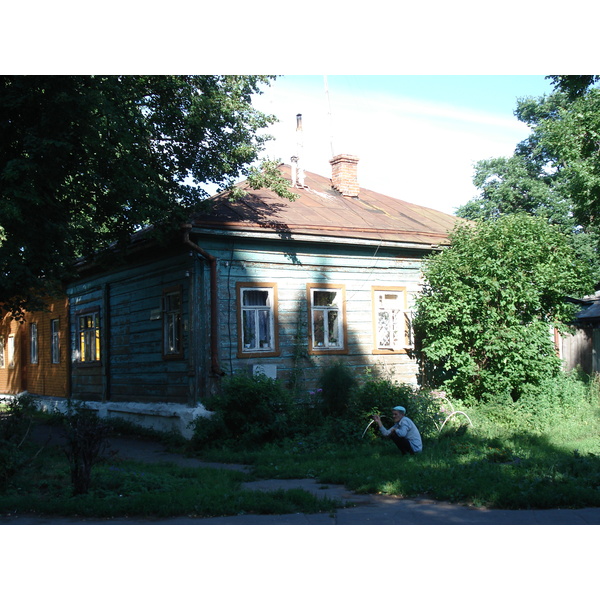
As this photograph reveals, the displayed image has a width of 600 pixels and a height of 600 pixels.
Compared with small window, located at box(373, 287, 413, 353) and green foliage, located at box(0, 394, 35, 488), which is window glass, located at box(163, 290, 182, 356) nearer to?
green foliage, located at box(0, 394, 35, 488)

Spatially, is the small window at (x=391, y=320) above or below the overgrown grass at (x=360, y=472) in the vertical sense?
above

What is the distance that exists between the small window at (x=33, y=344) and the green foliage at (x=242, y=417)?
14.1 metres

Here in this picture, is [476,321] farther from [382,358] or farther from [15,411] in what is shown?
[15,411]

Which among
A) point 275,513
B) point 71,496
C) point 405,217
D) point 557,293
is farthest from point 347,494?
point 405,217

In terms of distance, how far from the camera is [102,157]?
1099 centimetres

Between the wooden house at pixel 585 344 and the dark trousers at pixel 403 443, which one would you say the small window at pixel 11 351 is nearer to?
the wooden house at pixel 585 344

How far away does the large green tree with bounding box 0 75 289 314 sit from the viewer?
32.1 feet

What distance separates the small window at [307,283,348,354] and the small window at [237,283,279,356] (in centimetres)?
99

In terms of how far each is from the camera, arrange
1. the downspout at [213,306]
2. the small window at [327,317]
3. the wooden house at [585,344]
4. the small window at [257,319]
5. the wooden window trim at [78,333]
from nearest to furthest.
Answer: the downspout at [213,306] → the small window at [257,319] → the small window at [327,317] → the wooden window trim at [78,333] → the wooden house at [585,344]

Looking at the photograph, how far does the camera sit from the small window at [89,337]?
18.8 meters

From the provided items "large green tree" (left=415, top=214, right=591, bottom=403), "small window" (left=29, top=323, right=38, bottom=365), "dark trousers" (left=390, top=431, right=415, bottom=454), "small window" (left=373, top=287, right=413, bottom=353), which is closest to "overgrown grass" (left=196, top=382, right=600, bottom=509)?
"dark trousers" (left=390, top=431, right=415, bottom=454)

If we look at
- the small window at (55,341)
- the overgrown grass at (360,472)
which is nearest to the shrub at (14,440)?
the overgrown grass at (360,472)

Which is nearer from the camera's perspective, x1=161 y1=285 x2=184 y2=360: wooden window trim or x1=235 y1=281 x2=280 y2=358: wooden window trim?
x1=235 y1=281 x2=280 y2=358: wooden window trim

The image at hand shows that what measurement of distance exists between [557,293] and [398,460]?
7.08 metres
